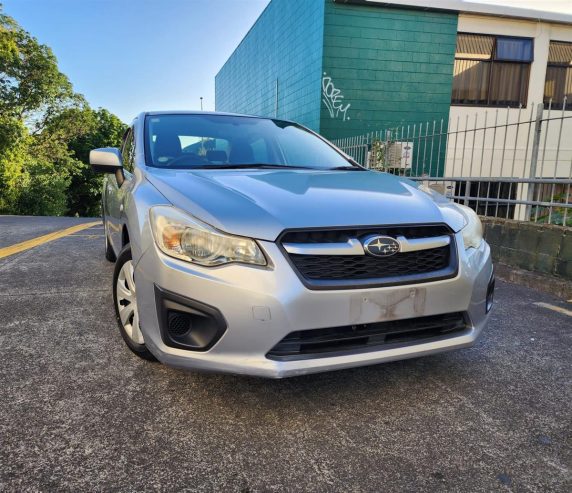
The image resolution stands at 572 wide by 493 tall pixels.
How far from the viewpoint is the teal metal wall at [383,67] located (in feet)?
37.3

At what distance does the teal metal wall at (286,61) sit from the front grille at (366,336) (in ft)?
33.3

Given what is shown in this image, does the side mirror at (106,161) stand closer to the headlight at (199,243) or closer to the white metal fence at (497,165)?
the headlight at (199,243)

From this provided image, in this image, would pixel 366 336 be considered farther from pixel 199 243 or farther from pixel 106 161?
pixel 106 161

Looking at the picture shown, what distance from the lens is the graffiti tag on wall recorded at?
1147 centimetres

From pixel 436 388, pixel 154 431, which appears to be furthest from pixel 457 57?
→ pixel 154 431

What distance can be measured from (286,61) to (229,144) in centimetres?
1172

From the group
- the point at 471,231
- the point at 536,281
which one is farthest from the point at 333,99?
the point at 471,231

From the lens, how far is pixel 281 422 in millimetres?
1949

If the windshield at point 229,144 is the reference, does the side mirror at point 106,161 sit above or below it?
below

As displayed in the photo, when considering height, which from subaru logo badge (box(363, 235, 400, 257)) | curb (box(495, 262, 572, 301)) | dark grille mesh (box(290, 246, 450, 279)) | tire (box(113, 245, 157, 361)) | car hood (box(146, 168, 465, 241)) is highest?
car hood (box(146, 168, 465, 241))

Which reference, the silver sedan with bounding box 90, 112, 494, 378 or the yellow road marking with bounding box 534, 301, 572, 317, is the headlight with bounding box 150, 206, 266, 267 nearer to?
the silver sedan with bounding box 90, 112, 494, 378

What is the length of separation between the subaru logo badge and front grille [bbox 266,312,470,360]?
299mm

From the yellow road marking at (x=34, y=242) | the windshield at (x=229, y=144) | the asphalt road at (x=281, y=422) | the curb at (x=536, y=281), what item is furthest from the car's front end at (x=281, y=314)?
the yellow road marking at (x=34, y=242)

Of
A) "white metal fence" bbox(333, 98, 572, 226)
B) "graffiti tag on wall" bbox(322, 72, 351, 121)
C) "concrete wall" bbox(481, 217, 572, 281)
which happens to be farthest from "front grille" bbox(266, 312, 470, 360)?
"graffiti tag on wall" bbox(322, 72, 351, 121)
